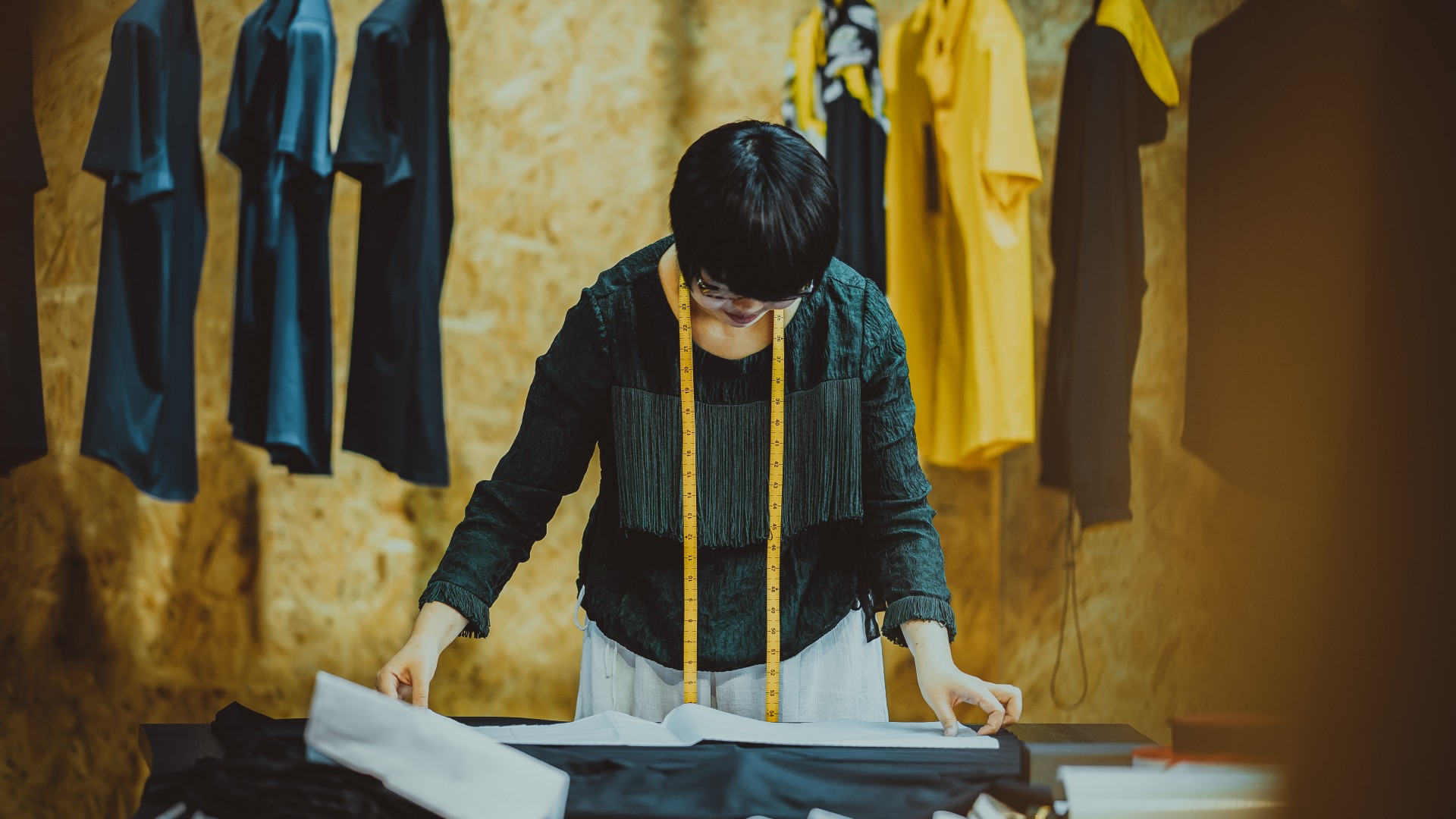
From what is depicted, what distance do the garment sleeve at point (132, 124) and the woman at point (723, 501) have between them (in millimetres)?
1311

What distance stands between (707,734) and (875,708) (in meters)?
0.43

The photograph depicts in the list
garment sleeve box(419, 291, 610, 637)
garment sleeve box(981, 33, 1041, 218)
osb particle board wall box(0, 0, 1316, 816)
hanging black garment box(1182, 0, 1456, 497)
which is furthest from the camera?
osb particle board wall box(0, 0, 1316, 816)

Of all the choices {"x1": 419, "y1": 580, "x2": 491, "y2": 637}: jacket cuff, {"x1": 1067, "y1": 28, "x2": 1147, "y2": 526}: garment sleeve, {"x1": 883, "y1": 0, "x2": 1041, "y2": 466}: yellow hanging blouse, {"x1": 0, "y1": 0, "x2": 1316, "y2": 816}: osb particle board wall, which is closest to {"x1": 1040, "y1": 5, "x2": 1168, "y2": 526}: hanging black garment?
{"x1": 1067, "y1": 28, "x2": 1147, "y2": 526}: garment sleeve

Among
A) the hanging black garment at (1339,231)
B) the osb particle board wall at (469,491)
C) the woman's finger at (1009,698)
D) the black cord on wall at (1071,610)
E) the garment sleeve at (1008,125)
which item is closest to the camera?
the hanging black garment at (1339,231)

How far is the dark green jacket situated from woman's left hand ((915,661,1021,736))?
0.10 metres

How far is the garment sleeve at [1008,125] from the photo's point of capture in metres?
2.48

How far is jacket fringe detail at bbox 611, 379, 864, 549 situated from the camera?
1.53m

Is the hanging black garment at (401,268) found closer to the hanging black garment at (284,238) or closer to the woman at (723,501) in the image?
the hanging black garment at (284,238)

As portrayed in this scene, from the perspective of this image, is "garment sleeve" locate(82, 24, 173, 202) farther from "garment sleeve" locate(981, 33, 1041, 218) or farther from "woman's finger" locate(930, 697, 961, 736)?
"woman's finger" locate(930, 697, 961, 736)

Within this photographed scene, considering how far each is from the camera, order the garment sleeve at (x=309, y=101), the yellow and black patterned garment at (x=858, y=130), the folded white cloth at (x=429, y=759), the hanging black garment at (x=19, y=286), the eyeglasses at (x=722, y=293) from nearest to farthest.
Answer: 1. the folded white cloth at (x=429, y=759)
2. the eyeglasses at (x=722, y=293)
3. the hanging black garment at (x=19, y=286)
4. the garment sleeve at (x=309, y=101)
5. the yellow and black patterned garment at (x=858, y=130)

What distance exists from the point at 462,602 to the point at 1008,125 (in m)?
1.69

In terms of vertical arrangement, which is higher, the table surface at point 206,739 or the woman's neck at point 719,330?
the woman's neck at point 719,330

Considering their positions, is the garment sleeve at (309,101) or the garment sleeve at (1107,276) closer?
the garment sleeve at (309,101)

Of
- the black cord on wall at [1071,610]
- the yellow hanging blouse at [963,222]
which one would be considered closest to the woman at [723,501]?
the yellow hanging blouse at [963,222]
